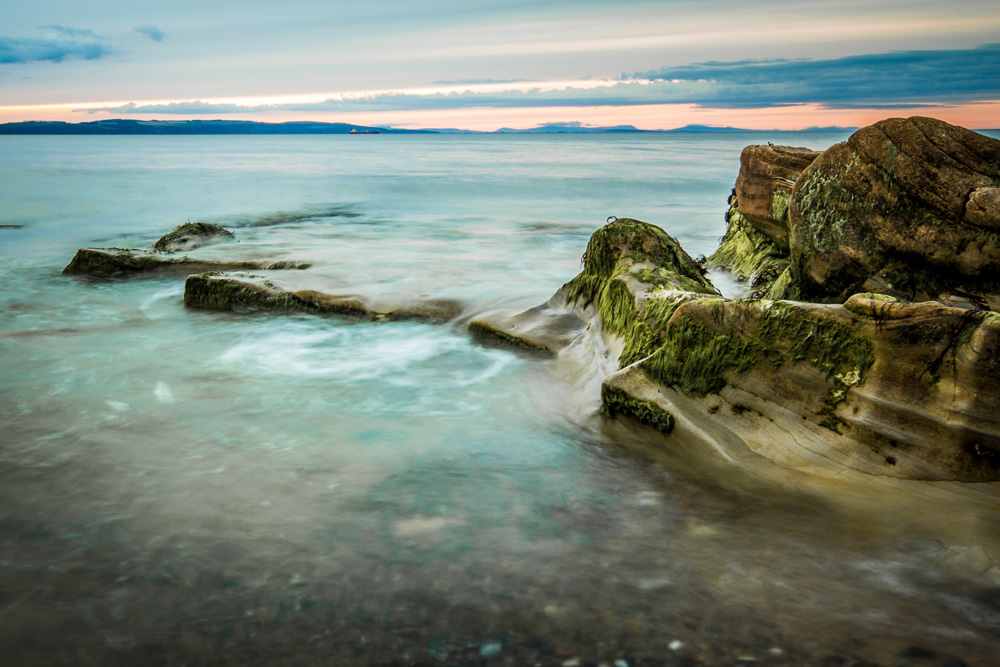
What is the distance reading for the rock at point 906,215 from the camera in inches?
167

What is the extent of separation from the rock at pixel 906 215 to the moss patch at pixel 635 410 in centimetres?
180

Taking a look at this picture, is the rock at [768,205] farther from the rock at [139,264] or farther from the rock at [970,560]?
the rock at [139,264]

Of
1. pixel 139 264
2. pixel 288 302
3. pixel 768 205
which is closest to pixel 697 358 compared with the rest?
pixel 768 205

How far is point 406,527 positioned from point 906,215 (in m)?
3.81

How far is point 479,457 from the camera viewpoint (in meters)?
4.02

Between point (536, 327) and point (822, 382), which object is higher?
point (822, 382)

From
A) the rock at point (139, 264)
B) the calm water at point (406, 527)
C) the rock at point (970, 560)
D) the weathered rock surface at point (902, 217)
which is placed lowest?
the rock at point (970, 560)

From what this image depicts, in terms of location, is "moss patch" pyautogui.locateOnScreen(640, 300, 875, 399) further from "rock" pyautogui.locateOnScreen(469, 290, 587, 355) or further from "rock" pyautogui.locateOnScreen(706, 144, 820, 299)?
"rock" pyautogui.locateOnScreen(706, 144, 820, 299)

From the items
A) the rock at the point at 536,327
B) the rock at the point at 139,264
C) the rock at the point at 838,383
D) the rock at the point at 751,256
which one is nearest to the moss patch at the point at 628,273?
the rock at the point at 536,327

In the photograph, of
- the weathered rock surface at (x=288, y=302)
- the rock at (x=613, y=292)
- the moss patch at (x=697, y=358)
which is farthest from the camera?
the weathered rock surface at (x=288, y=302)

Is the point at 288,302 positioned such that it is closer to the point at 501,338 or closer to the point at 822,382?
the point at 501,338

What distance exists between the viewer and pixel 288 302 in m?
7.36

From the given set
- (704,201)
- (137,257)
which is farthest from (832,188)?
(704,201)

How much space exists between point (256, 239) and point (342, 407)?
29.0 feet
